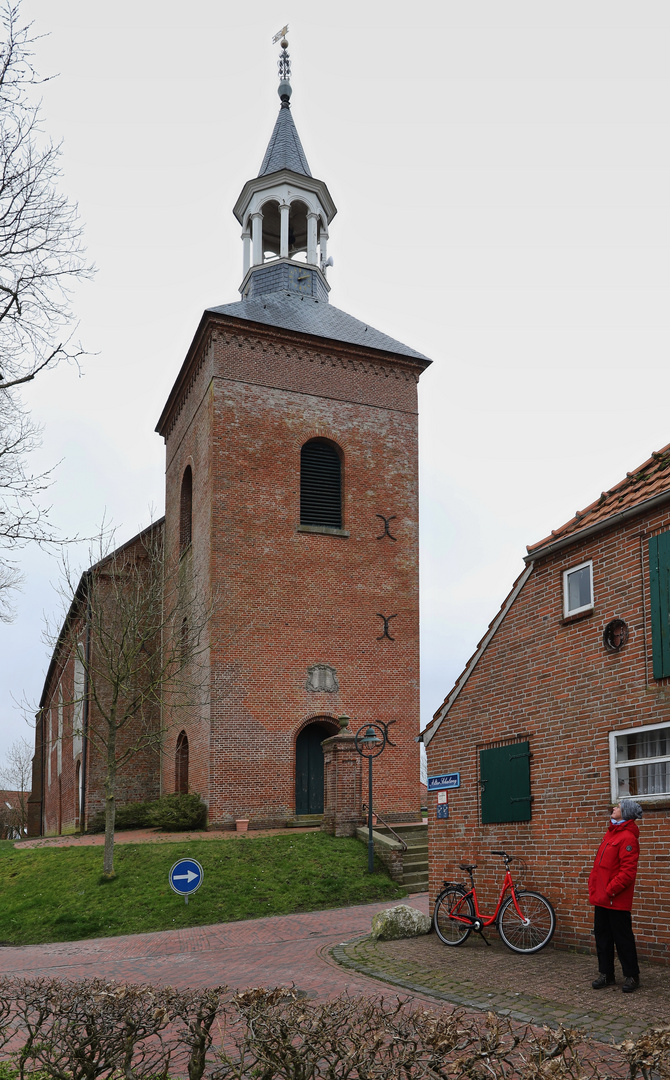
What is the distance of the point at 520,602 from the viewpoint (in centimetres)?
1153

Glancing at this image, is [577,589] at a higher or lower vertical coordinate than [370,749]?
higher

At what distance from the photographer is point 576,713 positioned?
10.2 metres

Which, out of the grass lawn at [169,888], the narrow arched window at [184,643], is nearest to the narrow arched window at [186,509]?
the narrow arched window at [184,643]

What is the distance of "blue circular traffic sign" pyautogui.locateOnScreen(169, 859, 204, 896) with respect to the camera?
44.6 ft

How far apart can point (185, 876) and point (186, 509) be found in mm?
14210

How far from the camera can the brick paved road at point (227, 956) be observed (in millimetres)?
9414

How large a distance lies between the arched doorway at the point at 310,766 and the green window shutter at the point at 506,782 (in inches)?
423

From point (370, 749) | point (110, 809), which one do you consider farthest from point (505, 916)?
point (110, 809)

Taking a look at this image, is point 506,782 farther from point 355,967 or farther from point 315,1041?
point 315,1041

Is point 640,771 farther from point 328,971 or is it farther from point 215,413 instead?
point 215,413

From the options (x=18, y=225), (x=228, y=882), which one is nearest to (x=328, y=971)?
(x=228, y=882)

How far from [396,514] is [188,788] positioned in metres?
8.88

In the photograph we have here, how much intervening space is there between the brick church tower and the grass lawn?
354 centimetres

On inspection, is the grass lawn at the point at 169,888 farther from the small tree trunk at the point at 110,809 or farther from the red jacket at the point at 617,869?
the red jacket at the point at 617,869
